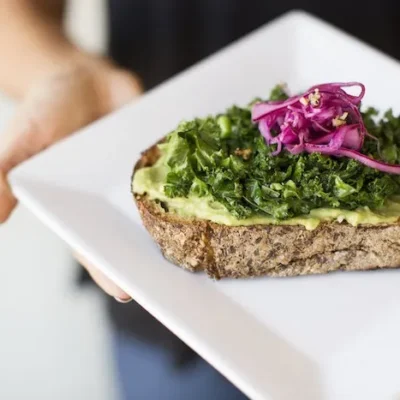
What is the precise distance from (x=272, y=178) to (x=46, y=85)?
50.1 inches

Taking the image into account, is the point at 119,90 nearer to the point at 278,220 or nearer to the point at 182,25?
the point at 182,25

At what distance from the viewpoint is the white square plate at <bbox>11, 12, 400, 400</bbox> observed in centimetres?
Result: 178

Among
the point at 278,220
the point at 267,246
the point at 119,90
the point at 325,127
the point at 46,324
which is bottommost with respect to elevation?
the point at 46,324

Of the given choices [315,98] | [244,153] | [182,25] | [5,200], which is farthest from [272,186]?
[182,25]

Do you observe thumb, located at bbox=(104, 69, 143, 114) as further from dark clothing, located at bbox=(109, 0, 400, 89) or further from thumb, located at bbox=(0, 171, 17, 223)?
thumb, located at bbox=(0, 171, 17, 223)

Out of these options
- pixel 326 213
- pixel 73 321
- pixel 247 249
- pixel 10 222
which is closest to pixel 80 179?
pixel 10 222

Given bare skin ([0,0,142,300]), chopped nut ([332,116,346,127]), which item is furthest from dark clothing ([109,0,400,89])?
chopped nut ([332,116,346,127])

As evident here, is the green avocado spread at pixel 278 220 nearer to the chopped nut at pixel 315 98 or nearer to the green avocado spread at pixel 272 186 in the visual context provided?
the green avocado spread at pixel 272 186

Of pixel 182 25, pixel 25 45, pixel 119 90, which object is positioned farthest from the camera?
pixel 182 25

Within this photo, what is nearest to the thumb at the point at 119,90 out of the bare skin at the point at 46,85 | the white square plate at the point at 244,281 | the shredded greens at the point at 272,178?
the bare skin at the point at 46,85

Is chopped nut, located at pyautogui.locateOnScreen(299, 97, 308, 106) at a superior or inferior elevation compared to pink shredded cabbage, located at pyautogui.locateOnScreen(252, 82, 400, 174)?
superior

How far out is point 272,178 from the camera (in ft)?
6.33

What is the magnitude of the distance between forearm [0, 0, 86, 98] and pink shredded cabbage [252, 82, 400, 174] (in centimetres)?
148

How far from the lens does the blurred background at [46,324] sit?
201cm
